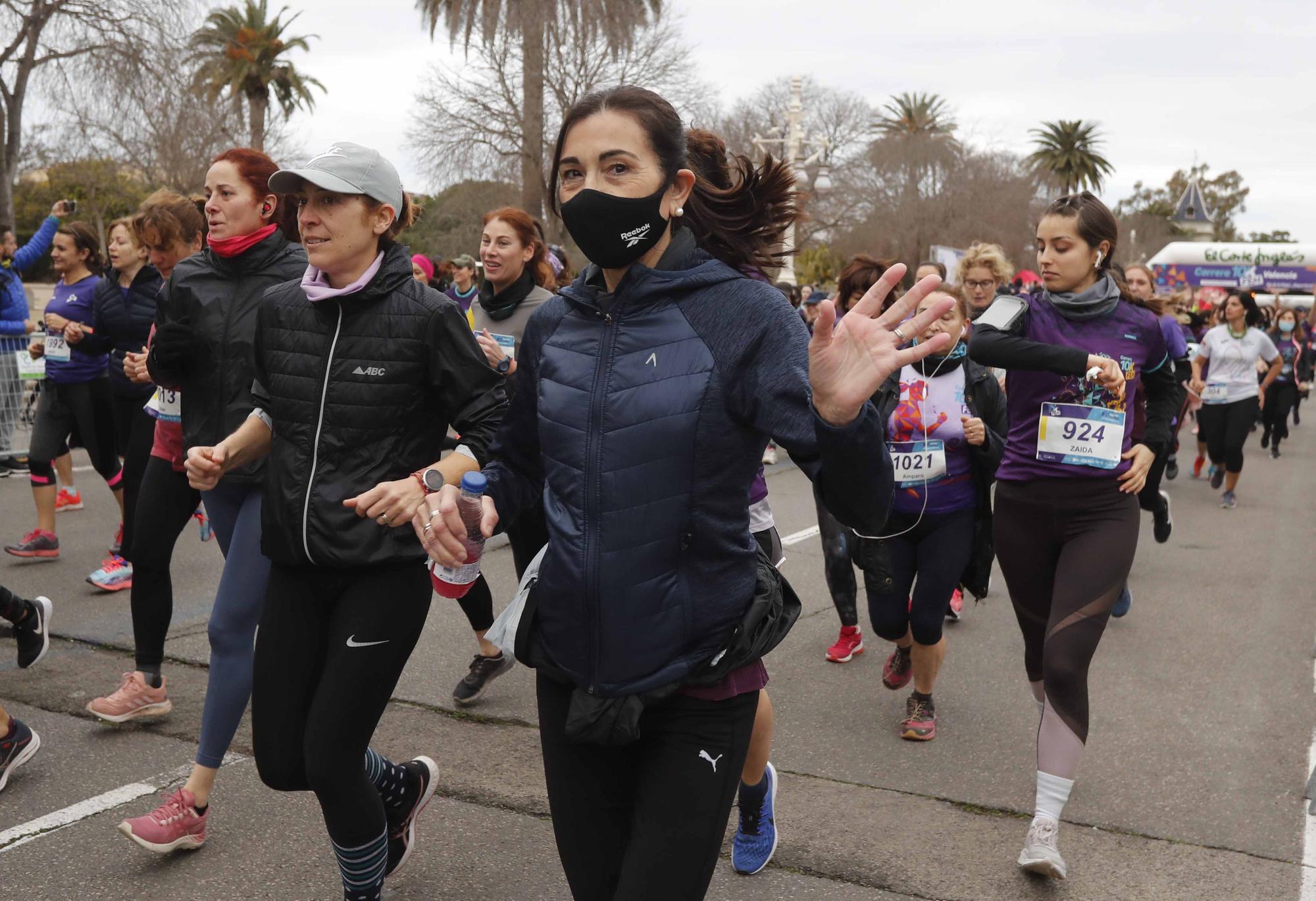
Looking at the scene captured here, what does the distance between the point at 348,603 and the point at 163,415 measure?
79.2 inches

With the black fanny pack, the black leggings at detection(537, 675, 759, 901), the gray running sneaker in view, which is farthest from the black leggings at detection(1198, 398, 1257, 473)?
the black leggings at detection(537, 675, 759, 901)

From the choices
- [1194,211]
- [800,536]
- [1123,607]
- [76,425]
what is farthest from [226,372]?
[1194,211]

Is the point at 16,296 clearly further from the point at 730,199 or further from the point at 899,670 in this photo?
the point at 730,199

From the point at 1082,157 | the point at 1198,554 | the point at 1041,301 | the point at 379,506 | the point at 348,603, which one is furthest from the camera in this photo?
the point at 1082,157

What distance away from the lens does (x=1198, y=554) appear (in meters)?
9.66

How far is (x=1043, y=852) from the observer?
3.77 meters

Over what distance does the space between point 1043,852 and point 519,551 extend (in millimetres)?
2446

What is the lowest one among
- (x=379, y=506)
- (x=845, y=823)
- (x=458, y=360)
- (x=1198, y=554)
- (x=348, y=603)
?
(x=1198, y=554)

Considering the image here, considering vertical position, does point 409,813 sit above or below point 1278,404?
above

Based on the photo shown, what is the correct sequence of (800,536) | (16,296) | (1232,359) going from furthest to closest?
(1232,359) → (800,536) → (16,296)

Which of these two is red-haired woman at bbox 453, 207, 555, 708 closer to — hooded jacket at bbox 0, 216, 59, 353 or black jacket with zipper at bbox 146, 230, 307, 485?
black jacket with zipper at bbox 146, 230, 307, 485

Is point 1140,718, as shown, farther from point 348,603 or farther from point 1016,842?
point 348,603

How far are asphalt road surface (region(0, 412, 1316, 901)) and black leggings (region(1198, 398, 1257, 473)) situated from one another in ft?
17.0

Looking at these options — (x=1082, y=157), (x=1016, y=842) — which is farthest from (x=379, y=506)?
(x=1082, y=157)
